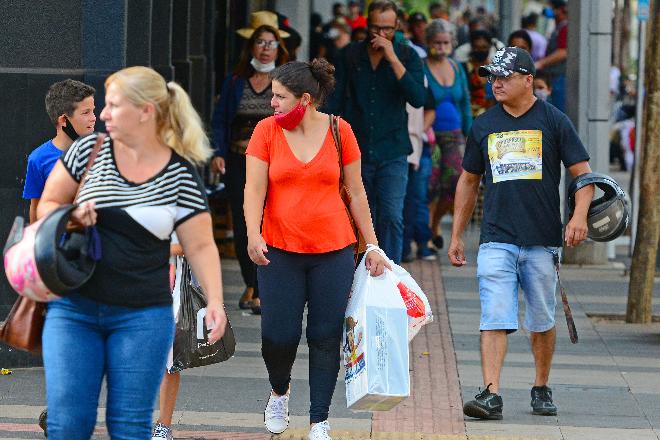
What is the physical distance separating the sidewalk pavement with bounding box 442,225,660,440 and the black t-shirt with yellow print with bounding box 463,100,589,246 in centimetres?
91

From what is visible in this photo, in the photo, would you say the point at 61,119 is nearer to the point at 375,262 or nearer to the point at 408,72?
→ the point at 375,262

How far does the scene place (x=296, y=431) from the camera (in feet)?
23.7

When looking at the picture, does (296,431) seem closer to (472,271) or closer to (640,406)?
(640,406)

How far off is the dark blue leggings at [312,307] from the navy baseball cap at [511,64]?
129 centimetres

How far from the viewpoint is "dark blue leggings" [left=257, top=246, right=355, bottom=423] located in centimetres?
684

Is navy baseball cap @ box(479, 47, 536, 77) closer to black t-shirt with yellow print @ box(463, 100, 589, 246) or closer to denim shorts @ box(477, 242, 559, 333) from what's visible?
black t-shirt with yellow print @ box(463, 100, 589, 246)

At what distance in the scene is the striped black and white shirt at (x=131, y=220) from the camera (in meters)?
4.94

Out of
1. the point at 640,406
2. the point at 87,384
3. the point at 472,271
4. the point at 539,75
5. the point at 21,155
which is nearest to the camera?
the point at 87,384

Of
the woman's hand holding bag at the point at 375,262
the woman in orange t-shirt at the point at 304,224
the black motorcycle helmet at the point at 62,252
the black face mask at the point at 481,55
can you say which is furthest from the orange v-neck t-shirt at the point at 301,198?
the black face mask at the point at 481,55

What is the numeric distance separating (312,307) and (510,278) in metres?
1.22

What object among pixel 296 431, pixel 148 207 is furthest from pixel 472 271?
pixel 148 207

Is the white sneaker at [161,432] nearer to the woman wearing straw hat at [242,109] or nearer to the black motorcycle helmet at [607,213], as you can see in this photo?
the black motorcycle helmet at [607,213]

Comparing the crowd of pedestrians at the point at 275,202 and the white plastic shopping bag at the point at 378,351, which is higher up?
the crowd of pedestrians at the point at 275,202

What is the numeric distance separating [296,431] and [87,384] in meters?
2.49
